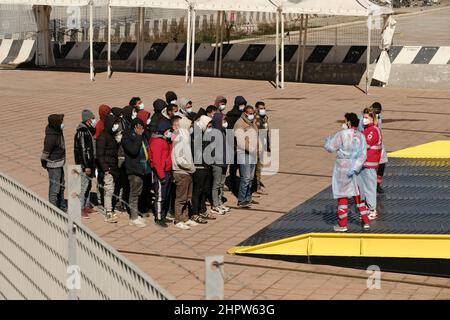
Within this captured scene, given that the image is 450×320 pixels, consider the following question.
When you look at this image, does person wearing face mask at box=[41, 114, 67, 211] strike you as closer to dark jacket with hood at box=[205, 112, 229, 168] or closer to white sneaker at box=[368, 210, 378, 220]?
dark jacket with hood at box=[205, 112, 229, 168]

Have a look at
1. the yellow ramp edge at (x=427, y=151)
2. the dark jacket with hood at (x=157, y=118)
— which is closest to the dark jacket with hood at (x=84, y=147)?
the dark jacket with hood at (x=157, y=118)

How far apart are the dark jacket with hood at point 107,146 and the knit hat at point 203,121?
1.21 metres

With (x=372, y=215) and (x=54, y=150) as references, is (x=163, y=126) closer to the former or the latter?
(x=54, y=150)

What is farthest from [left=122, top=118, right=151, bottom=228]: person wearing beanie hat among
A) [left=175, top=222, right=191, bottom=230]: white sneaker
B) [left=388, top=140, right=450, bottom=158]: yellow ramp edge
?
[left=388, top=140, right=450, bottom=158]: yellow ramp edge

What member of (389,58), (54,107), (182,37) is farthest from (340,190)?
(182,37)

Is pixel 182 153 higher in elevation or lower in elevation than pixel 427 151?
higher

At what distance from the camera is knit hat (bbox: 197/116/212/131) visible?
14.8 m

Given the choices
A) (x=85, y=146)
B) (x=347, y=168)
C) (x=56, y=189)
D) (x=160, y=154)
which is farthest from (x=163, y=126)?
(x=347, y=168)

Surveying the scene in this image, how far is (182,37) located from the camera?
126 ft

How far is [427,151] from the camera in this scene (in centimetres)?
1903

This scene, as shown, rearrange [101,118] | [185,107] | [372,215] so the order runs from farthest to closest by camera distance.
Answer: [185,107] < [101,118] < [372,215]

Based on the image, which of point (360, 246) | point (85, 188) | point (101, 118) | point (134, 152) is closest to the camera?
point (360, 246)

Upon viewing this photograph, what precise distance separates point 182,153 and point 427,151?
256 inches

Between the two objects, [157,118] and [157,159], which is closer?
[157,159]
